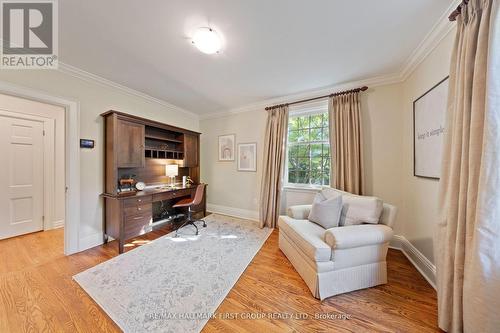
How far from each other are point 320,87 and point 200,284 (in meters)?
3.25

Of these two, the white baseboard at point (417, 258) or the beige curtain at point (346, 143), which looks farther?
the beige curtain at point (346, 143)

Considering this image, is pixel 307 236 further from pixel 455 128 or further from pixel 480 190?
pixel 455 128

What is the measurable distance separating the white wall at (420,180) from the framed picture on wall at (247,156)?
2.48 metres

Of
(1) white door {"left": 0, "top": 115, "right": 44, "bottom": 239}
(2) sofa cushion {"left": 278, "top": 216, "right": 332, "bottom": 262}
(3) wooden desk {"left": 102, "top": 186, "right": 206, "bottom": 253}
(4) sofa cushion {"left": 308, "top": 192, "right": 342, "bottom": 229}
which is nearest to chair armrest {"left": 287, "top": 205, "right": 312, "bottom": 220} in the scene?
(2) sofa cushion {"left": 278, "top": 216, "right": 332, "bottom": 262}

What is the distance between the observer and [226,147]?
13.5 ft

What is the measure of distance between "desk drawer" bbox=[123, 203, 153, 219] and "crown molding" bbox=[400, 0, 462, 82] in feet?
13.1

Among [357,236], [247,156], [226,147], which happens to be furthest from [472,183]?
[226,147]

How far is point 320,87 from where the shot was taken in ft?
9.52

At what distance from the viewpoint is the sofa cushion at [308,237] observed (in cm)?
159

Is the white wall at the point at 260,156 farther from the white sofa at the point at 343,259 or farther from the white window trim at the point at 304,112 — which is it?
the white sofa at the point at 343,259

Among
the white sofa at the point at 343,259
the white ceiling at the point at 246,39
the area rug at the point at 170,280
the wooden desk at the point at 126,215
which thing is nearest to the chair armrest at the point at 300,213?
the white sofa at the point at 343,259

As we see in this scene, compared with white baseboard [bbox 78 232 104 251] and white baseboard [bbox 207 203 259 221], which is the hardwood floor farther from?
white baseboard [bbox 207 203 259 221]

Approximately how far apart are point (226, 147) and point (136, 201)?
2160 mm

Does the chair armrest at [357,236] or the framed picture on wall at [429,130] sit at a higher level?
the framed picture on wall at [429,130]
